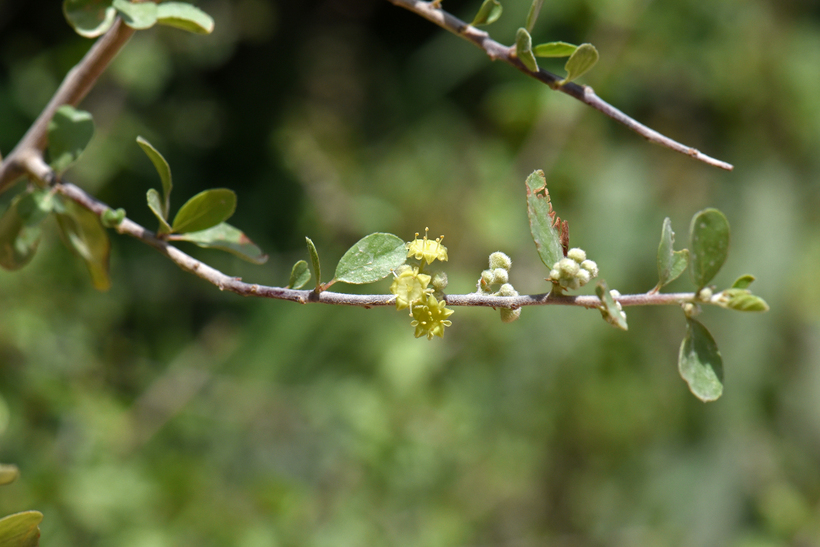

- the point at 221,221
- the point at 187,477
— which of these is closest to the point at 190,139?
the point at 187,477

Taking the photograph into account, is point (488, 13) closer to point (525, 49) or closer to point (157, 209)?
point (525, 49)

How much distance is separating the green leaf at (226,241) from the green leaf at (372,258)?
0.33 feet

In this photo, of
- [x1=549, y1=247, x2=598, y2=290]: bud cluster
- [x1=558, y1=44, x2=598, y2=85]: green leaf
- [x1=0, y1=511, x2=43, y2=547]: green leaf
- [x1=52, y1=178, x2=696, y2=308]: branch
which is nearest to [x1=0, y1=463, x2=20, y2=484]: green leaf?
[x1=0, y1=511, x2=43, y2=547]: green leaf

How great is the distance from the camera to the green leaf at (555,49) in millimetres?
565

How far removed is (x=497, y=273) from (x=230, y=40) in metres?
1.75

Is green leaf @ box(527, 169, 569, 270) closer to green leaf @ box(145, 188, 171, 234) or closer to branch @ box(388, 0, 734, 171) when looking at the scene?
branch @ box(388, 0, 734, 171)

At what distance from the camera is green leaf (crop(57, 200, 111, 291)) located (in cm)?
61

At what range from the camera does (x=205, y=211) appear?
1.93ft

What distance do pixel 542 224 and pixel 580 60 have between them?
14cm

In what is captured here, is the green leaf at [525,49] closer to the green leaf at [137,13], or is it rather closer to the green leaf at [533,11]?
the green leaf at [533,11]

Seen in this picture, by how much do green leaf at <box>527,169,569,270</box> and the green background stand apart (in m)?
1.14

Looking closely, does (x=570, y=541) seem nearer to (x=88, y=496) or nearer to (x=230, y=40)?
(x=88, y=496)

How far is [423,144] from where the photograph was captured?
2215mm

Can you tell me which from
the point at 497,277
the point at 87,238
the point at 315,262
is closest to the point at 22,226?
the point at 87,238
